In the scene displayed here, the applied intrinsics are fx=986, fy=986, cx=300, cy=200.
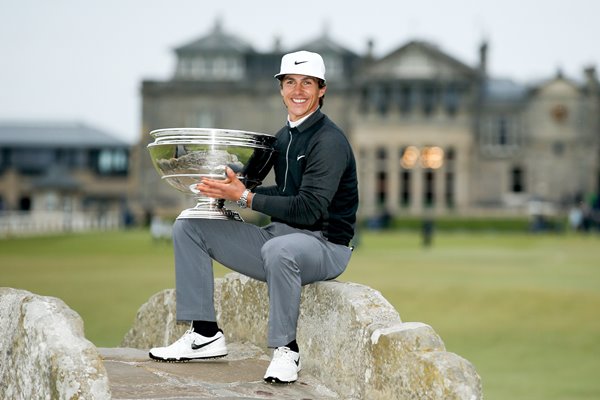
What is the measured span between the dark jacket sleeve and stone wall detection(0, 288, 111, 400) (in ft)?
4.66

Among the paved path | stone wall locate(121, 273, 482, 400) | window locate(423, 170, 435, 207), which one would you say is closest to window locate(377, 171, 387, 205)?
window locate(423, 170, 435, 207)

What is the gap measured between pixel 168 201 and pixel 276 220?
6647 cm

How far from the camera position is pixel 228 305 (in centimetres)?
690

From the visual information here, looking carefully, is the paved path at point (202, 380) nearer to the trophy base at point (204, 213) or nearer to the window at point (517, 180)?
the trophy base at point (204, 213)

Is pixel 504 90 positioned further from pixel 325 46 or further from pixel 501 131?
pixel 325 46

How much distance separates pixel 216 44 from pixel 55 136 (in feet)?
59.4

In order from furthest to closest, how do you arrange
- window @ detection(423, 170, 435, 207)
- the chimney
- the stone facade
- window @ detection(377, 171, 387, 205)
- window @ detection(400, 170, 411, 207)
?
the chimney
window @ detection(377, 171, 387, 205)
the stone facade
window @ detection(400, 170, 411, 207)
window @ detection(423, 170, 435, 207)

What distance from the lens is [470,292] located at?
65.7ft

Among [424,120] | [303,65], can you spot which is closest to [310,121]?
[303,65]

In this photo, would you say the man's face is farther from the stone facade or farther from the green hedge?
the stone facade

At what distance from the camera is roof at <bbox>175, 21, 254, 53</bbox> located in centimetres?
7312

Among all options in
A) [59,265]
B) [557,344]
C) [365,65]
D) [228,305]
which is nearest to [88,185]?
[365,65]

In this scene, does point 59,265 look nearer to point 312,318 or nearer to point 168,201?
point 312,318

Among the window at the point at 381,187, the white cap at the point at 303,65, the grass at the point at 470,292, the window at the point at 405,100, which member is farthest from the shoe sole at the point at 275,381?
the window at the point at 405,100
